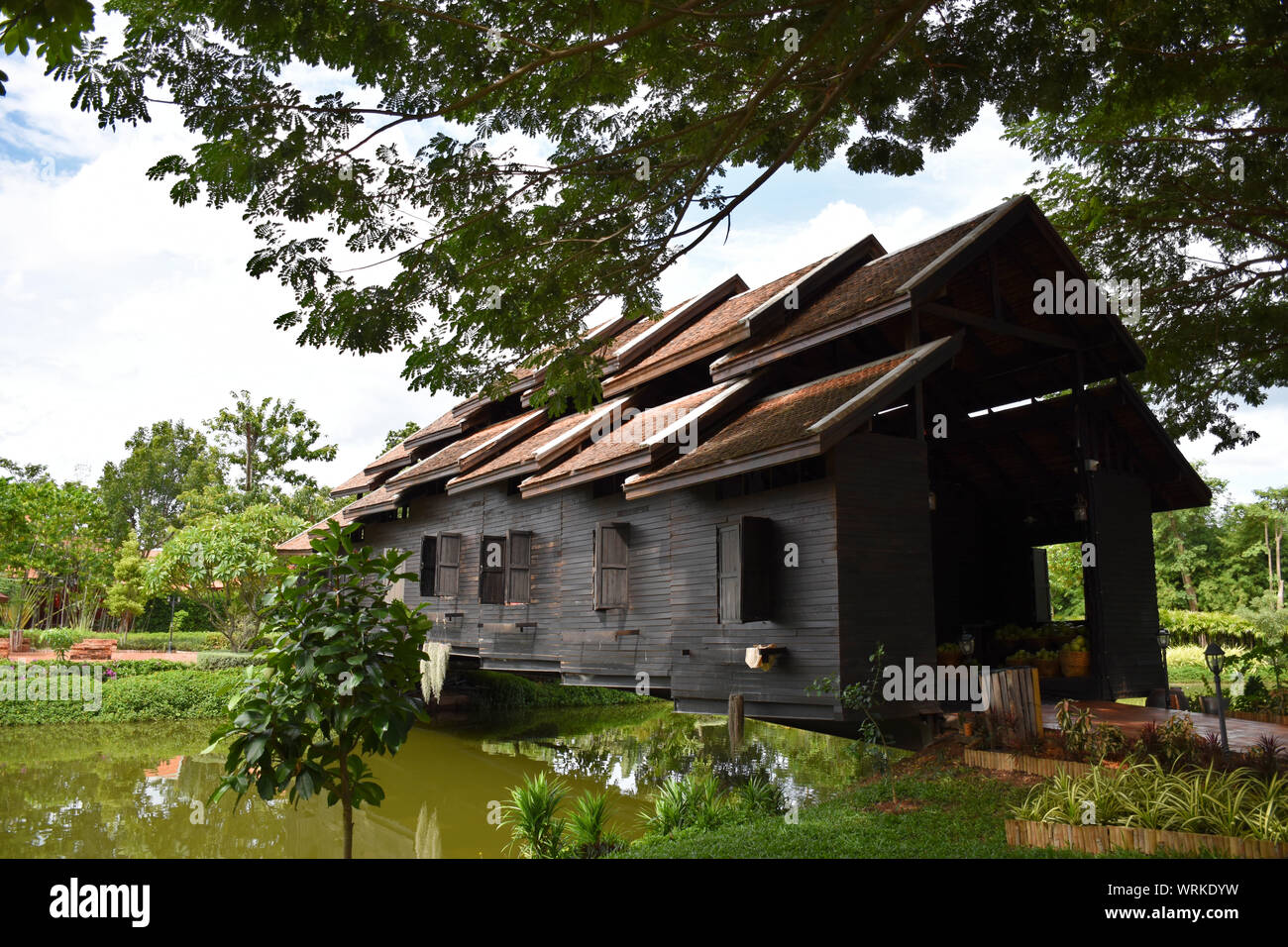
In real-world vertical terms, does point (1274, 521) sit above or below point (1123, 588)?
above

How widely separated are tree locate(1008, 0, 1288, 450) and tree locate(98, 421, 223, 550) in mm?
52892

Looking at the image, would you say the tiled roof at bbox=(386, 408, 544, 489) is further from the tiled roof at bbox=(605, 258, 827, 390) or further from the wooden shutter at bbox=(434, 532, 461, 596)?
the tiled roof at bbox=(605, 258, 827, 390)

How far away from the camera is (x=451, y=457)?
68.1 feet

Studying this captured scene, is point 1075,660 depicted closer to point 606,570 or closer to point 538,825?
point 606,570

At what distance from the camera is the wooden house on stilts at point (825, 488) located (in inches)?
446

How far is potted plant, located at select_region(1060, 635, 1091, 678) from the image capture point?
1344cm

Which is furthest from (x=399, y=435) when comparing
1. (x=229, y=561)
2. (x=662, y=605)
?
(x=662, y=605)

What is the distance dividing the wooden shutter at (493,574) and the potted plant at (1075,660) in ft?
32.9

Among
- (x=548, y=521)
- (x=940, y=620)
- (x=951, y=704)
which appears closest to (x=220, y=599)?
(x=548, y=521)

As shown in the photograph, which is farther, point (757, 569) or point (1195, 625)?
point (1195, 625)

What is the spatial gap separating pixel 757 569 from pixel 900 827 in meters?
3.51

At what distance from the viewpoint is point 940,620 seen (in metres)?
16.5

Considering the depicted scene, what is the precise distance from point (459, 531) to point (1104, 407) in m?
13.3
